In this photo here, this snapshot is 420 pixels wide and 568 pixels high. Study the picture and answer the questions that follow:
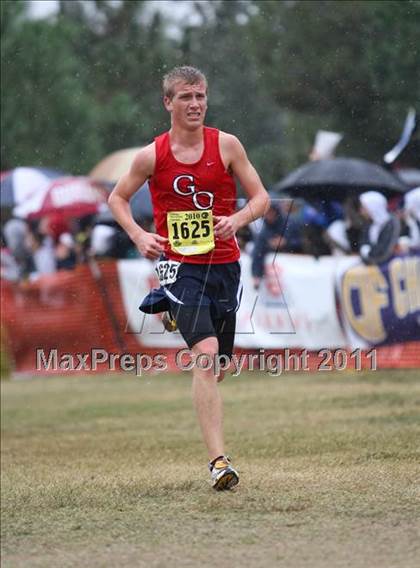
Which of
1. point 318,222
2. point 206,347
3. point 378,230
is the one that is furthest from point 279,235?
point 206,347

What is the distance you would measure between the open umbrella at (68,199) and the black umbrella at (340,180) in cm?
255

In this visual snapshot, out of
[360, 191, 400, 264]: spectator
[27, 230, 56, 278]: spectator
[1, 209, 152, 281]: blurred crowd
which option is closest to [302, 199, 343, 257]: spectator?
[360, 191, 400, 264]: spectator

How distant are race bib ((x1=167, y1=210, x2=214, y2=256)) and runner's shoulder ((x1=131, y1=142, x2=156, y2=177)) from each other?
0.26 meters

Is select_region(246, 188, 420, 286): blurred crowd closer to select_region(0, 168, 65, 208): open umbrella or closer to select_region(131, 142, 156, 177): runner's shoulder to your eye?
select_region(0, 168, 65, 208): open umbrella

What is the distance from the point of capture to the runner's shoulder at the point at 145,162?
A: 6543mm

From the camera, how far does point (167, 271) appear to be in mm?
6539

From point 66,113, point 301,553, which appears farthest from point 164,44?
point 301,553

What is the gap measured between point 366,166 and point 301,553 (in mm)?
9928

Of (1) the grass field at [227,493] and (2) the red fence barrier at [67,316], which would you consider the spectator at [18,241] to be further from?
(1) the grass field at [227,493]

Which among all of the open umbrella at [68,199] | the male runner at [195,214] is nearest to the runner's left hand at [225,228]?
the male runner at [195,214]

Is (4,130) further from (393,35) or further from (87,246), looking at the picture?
(393,35)

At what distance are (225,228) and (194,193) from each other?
28 cm

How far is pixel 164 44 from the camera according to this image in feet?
64.8

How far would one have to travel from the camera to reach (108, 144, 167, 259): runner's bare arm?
6.37m
